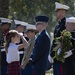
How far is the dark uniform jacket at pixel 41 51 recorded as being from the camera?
27.4ft

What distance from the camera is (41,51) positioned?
8.35 m

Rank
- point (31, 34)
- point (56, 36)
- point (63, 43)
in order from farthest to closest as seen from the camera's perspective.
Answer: point (31, 34) < point (56, 36) < point (63, 43)

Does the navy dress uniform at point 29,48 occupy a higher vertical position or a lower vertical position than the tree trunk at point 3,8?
lower

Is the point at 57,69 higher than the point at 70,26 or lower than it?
lower

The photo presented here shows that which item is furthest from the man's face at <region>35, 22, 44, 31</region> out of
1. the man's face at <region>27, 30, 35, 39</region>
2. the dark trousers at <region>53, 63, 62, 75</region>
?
the dark trousers at <region>53, 63, 62, 75</region>

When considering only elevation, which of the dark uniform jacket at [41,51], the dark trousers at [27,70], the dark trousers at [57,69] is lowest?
the dark trousers at [27,70]

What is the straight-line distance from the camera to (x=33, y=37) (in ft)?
29.2

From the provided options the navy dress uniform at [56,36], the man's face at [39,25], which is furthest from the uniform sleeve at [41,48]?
the man's face at [39,25]

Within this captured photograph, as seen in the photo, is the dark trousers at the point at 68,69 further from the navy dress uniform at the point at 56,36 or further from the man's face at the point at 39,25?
the man's face at the point at 39,25

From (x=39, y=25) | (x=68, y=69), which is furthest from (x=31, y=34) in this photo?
(x=68, y=69)

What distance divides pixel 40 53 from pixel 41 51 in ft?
0.15

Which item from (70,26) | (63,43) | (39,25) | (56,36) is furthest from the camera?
(39,25)

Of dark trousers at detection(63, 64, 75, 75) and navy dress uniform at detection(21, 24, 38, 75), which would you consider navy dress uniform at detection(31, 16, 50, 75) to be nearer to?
navy dress uniform at detection(21, 24, 38, 75)

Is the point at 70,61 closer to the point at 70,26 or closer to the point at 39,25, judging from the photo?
the point at 70,26
